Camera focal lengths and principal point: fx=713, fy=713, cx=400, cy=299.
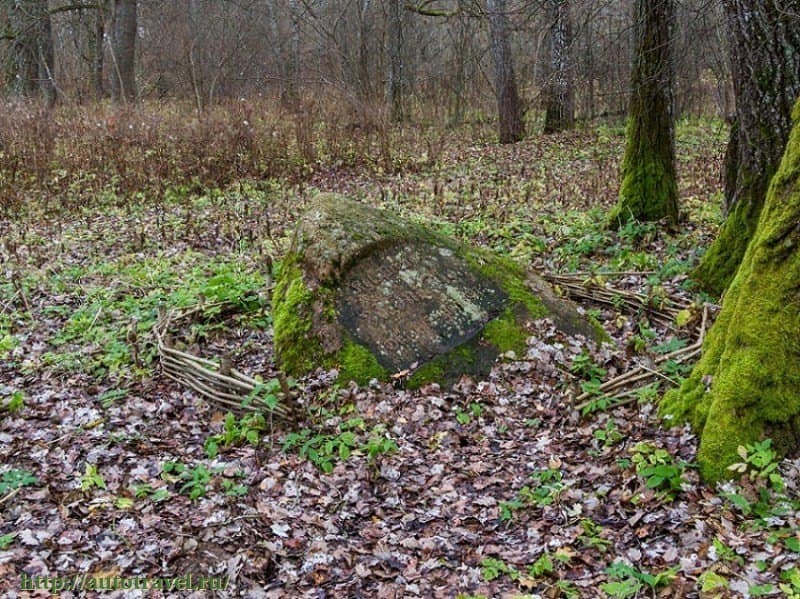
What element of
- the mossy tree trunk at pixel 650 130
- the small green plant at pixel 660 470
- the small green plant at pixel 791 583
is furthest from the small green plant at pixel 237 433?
the mossy tree trunk at pixel 650 130

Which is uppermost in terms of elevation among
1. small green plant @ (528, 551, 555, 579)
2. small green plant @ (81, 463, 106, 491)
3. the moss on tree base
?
the moss on tree base

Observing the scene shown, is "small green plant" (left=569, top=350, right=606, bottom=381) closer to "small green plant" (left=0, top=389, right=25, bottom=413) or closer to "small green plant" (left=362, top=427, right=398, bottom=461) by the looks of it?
"small green plant" (left=362, top=427, right=398, bottom=461)

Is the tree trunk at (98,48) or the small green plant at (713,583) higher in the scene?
the tree trunk at (98,48)

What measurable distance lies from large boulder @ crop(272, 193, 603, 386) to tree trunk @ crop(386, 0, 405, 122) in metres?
13.0

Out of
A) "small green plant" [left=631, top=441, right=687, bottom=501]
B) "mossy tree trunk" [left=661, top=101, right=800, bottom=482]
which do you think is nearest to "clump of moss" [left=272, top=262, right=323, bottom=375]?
"small green plant" [left=631, top=441, right=687, bottom=501]

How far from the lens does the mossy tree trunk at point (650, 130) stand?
26.3ft

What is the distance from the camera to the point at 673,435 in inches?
159

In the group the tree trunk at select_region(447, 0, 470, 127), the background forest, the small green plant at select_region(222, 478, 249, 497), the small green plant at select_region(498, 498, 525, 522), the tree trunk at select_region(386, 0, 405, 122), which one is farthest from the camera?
the tree trunk at select_region(386, 0, 405, 122)

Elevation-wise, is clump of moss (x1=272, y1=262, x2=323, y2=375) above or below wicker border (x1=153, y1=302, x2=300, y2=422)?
above

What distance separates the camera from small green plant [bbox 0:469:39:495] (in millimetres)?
4117

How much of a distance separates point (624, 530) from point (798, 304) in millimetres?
1452

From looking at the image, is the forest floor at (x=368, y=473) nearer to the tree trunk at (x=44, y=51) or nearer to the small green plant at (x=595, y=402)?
the small green plant at (x=595, y=402)

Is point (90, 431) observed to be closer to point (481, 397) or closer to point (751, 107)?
point (481, 397)

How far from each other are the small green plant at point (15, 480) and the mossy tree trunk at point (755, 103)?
220 inches
